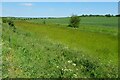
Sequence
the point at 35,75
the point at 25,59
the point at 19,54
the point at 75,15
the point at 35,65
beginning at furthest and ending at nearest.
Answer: the point at 75,15, the point at 19,54, the point at 25,59, the point at 35,65, the point at 35,75

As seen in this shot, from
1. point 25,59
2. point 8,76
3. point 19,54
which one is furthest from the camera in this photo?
point 19,54

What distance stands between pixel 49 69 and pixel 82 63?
3.16 m

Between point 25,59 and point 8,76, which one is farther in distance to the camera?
point 25,59

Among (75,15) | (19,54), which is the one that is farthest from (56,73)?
(75,15)

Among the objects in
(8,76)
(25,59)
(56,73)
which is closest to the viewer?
(8,76)

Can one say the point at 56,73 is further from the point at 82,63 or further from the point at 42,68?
the point at 82,63

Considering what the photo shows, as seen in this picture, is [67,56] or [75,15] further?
[75,15]

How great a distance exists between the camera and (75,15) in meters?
123

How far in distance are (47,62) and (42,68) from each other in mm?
1657

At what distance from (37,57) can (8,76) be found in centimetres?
476

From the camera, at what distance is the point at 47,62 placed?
47.5ft

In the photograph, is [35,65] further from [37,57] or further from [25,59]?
[37,57]

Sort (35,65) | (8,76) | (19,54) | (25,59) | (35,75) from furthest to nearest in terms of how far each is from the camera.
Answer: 1. (19,54)
2. (25,59)
3. (35,65)
4. (35,75)
5. (8,76)

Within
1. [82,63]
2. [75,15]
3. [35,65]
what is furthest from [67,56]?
[75,15]
